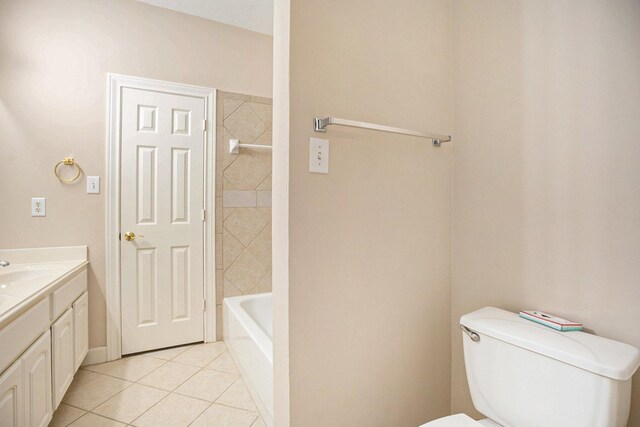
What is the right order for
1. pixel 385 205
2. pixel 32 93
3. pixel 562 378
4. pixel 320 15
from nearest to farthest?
pixel 562 378
pixel 320 15
pixel 385 205
pixel 32 93

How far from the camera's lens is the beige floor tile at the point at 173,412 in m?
1.63

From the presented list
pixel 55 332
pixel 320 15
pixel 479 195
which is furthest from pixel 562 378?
pixel 55 332

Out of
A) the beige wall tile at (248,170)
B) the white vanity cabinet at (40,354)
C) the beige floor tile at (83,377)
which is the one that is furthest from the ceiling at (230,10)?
the beige floor tile at (83,377)

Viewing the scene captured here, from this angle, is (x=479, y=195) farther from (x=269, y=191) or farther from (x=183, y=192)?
(x=183, y=192)

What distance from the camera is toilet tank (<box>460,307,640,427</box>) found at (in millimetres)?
810

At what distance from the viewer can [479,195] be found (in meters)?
1.37

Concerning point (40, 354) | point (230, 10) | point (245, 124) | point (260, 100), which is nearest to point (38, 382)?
point (40, 354)

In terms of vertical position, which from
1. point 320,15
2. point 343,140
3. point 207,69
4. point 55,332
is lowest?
point 55,332

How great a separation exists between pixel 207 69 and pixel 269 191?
1.12 meters

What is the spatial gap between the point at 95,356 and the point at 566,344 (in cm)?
275

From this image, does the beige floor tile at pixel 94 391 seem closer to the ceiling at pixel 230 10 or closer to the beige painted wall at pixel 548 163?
the beige painted wall at pixel 548 163

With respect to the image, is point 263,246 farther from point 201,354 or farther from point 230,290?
point 201,354

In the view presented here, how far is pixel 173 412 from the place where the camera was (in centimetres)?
172

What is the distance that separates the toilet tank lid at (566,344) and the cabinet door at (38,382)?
172cm
